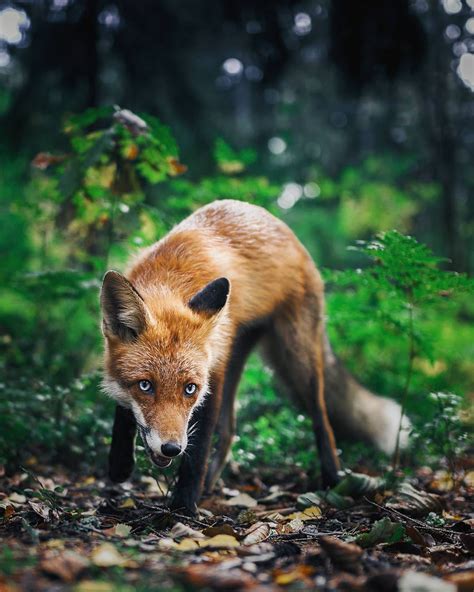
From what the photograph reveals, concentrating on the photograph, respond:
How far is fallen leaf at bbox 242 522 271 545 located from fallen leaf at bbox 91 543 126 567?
756mm

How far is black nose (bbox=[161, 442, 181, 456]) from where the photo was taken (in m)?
2.91

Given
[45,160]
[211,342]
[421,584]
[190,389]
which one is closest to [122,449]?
[190,389]

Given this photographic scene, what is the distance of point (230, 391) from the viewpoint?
4801mm

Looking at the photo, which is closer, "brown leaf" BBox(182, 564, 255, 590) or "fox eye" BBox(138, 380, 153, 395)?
"brown leaf" BBox(182, 564, 255, 590)

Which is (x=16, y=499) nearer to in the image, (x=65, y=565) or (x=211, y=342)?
(x=211, y=342)

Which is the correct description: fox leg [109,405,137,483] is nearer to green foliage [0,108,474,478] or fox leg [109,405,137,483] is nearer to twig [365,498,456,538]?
green foliage [0,108,474,478]

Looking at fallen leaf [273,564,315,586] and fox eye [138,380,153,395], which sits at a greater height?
fox eye [138,380,153,395]

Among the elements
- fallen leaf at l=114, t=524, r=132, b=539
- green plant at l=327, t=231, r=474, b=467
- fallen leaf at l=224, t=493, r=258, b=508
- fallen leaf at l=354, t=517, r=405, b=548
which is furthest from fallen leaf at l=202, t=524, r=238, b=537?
green plant at l=327, t=231, r=474, b=467

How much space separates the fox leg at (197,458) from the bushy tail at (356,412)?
72.7 inches

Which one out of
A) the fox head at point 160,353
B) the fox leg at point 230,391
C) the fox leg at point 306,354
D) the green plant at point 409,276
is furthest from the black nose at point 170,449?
the fox leg at point 306,354

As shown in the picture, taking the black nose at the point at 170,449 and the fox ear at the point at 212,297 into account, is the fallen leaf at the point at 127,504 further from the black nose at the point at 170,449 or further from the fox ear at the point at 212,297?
the fox ear at the point at 212,297

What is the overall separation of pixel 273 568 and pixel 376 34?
23.2 ft

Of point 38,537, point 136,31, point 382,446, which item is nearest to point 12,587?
point 38,537

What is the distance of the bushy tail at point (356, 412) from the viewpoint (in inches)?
211
